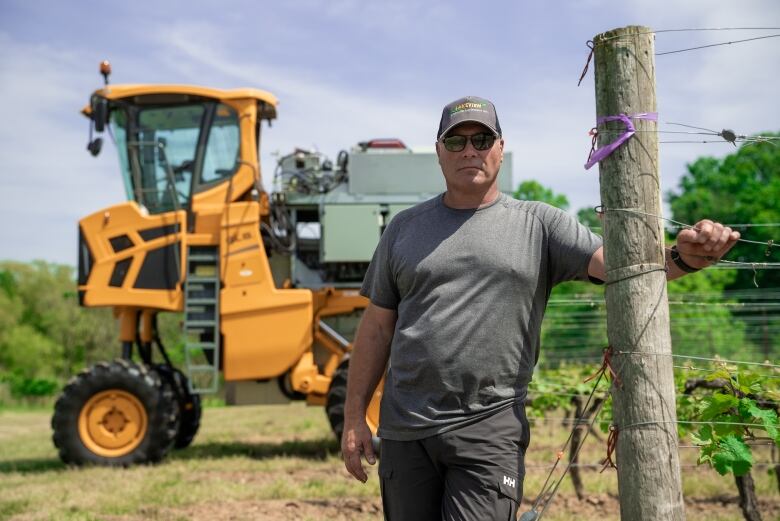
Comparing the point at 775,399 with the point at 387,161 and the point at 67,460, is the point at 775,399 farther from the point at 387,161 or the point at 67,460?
the point at 67,460

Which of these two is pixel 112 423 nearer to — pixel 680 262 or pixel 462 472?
pixel 462 472

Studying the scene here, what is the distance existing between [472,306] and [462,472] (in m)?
0.52

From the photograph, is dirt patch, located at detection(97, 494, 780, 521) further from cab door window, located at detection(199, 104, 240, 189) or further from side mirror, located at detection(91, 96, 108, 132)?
side mirror, located at detection(91, 96, 108, 132)

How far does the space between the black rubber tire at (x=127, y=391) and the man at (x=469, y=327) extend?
21.3ft

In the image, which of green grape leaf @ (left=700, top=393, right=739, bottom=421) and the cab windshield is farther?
the cab windshield

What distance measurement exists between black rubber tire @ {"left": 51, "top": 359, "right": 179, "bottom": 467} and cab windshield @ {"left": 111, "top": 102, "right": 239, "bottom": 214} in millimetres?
1833

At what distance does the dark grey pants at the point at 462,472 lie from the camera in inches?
112

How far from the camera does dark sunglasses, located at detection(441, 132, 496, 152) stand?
305 centimetres

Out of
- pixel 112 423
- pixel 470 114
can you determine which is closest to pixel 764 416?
pixel 470 114

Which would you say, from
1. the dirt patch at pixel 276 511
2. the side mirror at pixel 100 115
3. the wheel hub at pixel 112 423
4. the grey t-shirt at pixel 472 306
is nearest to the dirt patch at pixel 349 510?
the dirt patch at pixel 276 511

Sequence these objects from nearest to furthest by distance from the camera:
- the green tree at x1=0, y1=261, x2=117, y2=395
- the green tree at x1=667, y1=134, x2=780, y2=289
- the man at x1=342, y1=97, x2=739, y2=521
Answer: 1. the man at x1=342, y1=97, x2=739, y2=521
2. the green tree at x1=667, y1=134, x2=780, y2=289
3. the green tree at x1=0, y1=261, x2=117, y2=395

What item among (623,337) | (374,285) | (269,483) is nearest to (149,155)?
(269,483)

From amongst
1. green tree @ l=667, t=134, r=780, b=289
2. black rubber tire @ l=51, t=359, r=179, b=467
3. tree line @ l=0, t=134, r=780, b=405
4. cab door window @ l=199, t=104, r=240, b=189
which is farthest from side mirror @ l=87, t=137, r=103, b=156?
green tree @ l=667, t=134, r=780, b=289

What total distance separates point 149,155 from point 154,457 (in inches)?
127
